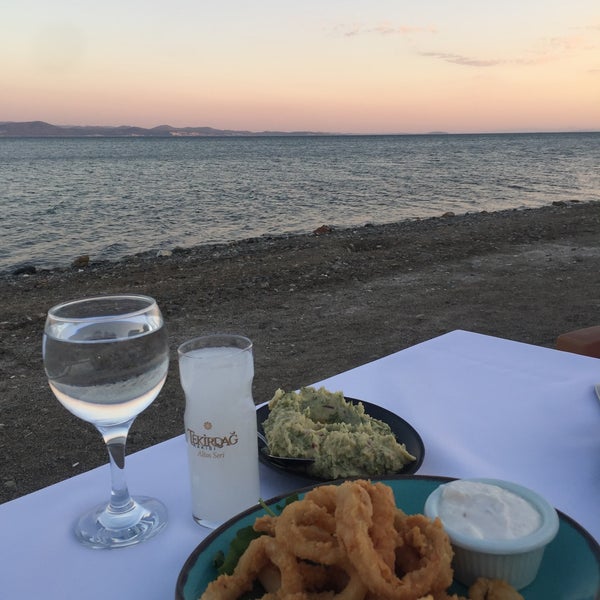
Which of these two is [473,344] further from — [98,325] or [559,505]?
[98,325]

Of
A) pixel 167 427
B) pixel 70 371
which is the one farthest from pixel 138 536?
pixel 167 427

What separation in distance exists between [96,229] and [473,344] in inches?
798

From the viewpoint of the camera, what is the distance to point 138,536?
1.28 metres

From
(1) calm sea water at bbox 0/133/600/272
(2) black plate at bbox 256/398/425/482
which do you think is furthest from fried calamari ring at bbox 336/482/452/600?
(1) calm sea water at bbox 0/133/600/272

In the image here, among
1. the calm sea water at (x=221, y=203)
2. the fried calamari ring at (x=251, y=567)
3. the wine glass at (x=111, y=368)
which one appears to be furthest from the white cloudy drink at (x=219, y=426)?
the calm sea water at (x=221, y=203)

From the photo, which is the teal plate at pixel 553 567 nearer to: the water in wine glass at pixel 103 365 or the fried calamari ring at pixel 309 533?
the fried calamari ring at pixel 309 533

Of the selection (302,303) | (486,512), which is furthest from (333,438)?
(302,303)

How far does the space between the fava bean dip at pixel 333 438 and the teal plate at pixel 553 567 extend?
28cm

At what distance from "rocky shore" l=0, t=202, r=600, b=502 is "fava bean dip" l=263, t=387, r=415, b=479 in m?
3.26

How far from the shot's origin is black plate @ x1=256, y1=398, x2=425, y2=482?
4.68 feet

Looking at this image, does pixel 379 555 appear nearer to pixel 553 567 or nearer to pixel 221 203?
pixel 553 567

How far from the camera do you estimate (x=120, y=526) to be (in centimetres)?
130

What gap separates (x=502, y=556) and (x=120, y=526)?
2.64 feet

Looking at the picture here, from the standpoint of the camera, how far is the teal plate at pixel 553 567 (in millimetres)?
1000
